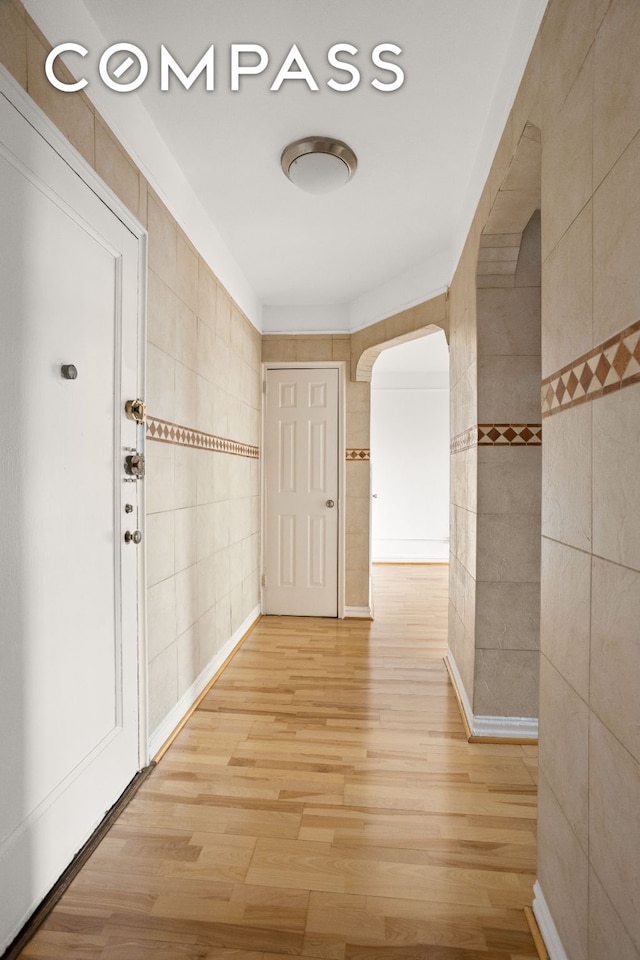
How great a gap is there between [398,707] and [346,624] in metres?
1.61

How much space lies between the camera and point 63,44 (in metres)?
1.55

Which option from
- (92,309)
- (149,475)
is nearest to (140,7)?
(92,309)

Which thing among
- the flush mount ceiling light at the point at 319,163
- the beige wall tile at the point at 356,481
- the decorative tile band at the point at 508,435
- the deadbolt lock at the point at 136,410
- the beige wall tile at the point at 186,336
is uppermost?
the flush mount ceiling light at the point at 319,163

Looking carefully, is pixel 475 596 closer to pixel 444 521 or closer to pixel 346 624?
pixel 346 624

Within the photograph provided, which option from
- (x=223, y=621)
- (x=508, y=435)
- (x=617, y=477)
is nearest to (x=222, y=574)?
(x=223, y=621)

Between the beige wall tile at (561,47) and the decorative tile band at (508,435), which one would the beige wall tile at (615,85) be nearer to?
the beige wall tile at (561,47)

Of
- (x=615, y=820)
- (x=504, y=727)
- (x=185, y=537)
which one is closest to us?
(x=615, y=820)

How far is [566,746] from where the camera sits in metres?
1.26

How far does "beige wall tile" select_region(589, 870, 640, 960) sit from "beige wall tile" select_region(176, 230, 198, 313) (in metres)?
2.51

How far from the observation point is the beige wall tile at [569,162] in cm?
113

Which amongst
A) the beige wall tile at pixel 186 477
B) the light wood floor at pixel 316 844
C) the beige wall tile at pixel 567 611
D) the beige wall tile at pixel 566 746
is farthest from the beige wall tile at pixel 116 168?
the light wood floor at pixel 316 844

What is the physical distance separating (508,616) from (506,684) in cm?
30

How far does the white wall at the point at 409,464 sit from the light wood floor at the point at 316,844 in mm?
4660

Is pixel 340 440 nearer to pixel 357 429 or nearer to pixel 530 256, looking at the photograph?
pixel 357 429
